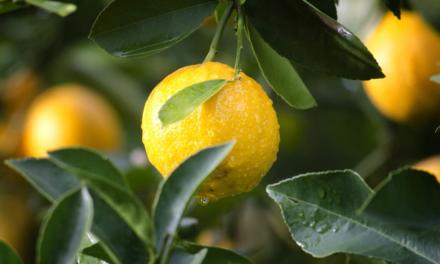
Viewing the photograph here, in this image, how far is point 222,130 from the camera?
34.4 inches

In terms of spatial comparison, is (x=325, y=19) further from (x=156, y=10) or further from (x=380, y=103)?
(x=380, y=103)

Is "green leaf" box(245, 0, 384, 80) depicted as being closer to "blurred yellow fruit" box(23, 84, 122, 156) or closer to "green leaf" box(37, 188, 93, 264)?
"green leaf" box(37, 188, 93, 264)

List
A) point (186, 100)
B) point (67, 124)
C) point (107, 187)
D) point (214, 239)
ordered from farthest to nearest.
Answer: point (67, 124), point (214, 239), point (186, 100), point (107, 187)

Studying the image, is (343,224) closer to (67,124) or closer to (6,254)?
(6,254)

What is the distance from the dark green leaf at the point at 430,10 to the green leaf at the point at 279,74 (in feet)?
1.97

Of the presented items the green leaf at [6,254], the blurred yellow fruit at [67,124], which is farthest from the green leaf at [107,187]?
the blurred yellow fruit at [67,124]

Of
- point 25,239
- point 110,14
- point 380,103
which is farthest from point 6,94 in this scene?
point 110,14

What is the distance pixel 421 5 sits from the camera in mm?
1537

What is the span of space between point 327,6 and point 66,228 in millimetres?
364

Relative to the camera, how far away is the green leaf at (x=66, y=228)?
77 cm

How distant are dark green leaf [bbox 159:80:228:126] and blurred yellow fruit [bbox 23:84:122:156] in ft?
3.98

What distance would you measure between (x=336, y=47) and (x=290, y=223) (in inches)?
7.6

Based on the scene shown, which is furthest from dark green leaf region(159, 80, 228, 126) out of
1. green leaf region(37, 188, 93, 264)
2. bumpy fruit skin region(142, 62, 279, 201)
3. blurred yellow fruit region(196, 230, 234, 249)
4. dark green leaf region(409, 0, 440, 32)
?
blurred yellow fruit region(196, 230, 234, 249)

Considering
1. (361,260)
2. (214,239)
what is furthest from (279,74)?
(214,239)
